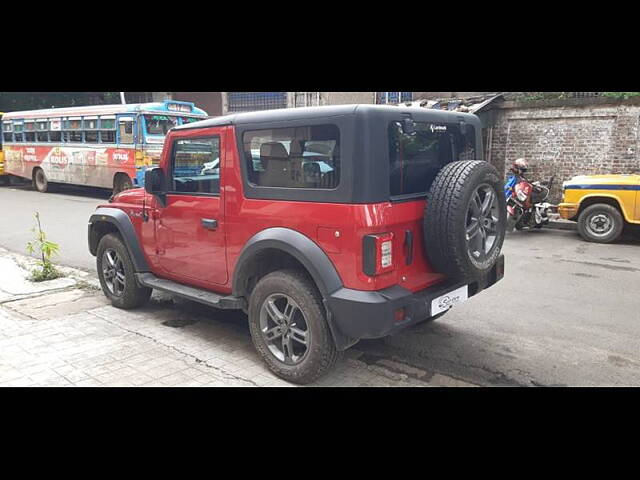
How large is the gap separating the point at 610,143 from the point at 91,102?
2309 cm

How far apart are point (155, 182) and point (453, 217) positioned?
278 centimetres

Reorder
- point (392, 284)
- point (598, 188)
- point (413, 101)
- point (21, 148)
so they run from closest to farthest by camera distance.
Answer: point (392, 284) < point (598, 188) < point (413, 101) < point (21, 148)

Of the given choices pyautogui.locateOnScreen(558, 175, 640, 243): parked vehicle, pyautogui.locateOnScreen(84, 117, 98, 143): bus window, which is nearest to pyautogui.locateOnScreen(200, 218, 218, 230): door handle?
pyautogui.locateOnScreen(558, 175, 640, 243): parked vehicle

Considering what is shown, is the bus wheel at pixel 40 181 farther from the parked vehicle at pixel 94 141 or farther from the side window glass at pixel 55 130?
the side window glass at pixel 55 130

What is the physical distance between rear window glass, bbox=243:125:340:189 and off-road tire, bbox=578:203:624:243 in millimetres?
7687

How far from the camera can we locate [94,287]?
20.9 ft

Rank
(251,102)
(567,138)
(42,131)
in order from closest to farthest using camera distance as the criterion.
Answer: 1. (567,138)
2. (42,131)
3. (251,102)

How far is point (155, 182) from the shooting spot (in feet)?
15.7

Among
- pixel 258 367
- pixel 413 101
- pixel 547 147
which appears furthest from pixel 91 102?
pixel 258 367

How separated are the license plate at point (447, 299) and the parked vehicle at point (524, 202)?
257 inches

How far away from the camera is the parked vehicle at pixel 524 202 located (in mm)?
10078

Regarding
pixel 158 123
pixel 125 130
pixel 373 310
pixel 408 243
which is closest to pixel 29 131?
pixel 125 130

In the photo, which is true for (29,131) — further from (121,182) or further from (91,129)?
(121,182)

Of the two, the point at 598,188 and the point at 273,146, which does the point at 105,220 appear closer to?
the point at 273,146
